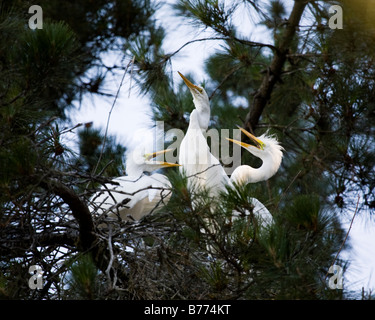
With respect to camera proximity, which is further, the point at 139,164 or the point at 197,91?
the point at 139,164

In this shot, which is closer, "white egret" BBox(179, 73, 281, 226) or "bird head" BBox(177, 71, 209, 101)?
"white egret" BBox(179, 73, 281, 226)

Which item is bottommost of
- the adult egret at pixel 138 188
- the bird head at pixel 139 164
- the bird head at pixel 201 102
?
the adult egret at pixel 138 188

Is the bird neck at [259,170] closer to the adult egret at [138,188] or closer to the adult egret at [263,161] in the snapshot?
the adult egret at [263,161]

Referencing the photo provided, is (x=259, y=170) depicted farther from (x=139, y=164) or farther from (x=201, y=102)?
(x=139, y=164)

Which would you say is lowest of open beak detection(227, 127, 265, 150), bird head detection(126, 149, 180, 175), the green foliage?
the green foliage

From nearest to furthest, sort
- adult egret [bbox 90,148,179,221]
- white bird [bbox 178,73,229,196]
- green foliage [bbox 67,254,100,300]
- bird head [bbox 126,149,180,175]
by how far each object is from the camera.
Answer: green foliage [bbox 67,254,100,300] < white bird [bbox 178,73,229,196] < adult egret [bbox 90,148,179,221] < bird head [bbox 126,149,180,175]

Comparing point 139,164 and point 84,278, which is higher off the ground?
point 139,164

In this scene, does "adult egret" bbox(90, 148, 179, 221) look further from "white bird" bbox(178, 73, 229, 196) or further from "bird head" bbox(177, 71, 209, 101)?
"bird head" bbox(177, 71, 209, 101)

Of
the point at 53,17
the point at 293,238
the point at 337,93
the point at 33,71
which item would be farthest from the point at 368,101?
the point at 53,17

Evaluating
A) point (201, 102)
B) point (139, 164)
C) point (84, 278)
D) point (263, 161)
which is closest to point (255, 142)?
point (263, 161)

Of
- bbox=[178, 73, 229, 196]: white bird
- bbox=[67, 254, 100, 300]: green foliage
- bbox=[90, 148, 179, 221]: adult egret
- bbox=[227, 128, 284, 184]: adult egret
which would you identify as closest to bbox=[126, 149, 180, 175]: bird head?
bbox=[90, 148, 179, 221]: adult egret

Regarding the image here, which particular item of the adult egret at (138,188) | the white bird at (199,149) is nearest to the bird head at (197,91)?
the white bird at (199,149)

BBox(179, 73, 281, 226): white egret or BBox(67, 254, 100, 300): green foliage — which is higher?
BBox(179, 73, 281, 226): white egret
